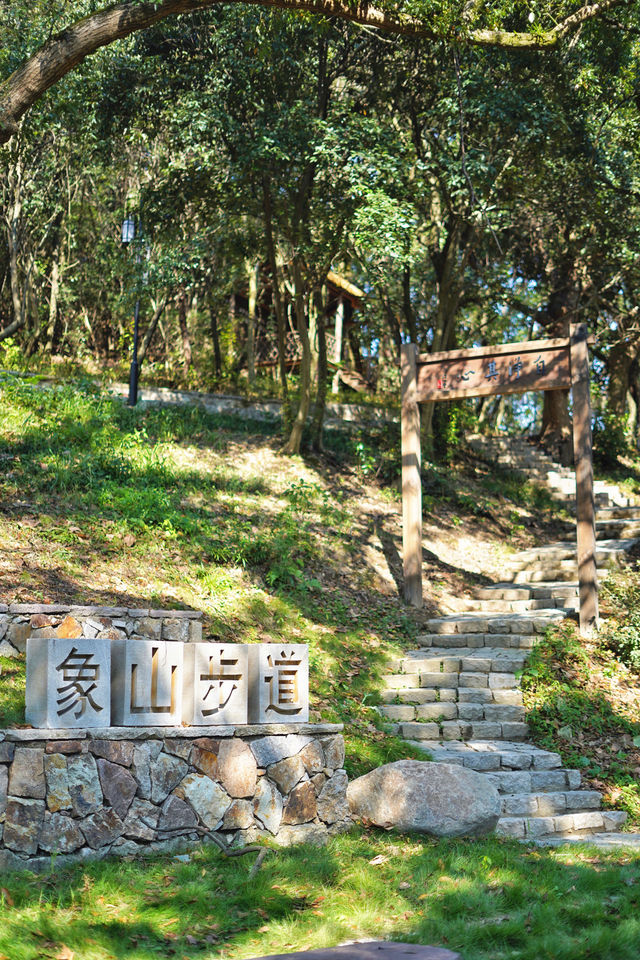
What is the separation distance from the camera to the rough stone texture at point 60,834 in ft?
14.2

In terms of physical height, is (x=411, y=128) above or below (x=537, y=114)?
above

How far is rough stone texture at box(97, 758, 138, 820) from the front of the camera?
460cm

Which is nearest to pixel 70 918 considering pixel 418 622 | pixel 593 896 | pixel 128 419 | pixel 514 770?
pixel 593 896

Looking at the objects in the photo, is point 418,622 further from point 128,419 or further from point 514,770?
point 128,419

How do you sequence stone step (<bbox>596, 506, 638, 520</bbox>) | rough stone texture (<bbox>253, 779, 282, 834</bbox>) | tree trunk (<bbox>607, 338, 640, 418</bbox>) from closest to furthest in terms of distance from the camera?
1. rough stone texture (<bbox>253, 779, 282, 834</bbox>)
2. stone step (<bbox>596, 506, 638, 520</bbox>)
3. tree trunk (<bbox>607, 338, 640, 418</bbox>)

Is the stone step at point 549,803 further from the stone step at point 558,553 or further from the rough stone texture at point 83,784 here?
the stone step at point 558,553

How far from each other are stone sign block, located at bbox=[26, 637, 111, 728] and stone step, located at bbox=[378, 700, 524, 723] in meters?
3.51

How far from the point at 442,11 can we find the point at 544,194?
834cm

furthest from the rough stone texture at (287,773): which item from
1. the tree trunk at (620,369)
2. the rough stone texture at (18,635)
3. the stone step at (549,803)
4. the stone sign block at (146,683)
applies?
the tree trunk at (620,369)

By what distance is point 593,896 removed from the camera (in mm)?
4473

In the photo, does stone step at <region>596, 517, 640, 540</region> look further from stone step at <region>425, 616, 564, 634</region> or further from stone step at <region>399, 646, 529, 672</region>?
stone step at <region>399, 646, 529, 672</region>

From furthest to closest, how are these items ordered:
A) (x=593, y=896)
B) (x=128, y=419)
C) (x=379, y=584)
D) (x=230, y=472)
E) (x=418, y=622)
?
(x=128, y=419)
(x=230, y=472)
(x=379, y=584)
(x=418, y=622)
(x=593, y=896)

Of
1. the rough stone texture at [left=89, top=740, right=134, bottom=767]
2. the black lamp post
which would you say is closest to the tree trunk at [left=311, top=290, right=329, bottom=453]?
the black lamp post

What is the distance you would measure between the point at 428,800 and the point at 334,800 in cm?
60
